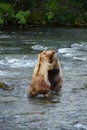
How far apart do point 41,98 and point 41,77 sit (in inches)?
19.8

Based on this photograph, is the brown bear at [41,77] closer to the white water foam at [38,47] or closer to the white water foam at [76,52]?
the white water foam at [76,52]

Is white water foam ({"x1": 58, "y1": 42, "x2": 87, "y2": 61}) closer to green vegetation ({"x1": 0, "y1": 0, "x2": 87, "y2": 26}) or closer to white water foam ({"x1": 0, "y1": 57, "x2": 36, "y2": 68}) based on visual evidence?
white water foam ({"x1": 0, "y1": 57, "x2": 36, "y2": 68})

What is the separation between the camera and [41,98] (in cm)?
1143

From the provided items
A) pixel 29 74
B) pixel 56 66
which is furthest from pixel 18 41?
pixel 56 66

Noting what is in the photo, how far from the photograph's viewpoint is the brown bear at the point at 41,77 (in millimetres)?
11227

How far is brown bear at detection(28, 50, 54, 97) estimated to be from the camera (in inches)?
442

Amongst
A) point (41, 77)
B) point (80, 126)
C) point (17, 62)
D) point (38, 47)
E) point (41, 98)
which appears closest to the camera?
point (80, 126)

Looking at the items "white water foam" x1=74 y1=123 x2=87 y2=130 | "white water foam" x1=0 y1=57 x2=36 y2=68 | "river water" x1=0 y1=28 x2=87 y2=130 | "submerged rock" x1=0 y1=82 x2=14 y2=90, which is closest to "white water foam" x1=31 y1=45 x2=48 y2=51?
"river water" x1=0 y1=28 x2=87 y2=130

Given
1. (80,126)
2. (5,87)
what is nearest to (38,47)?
(5,87)

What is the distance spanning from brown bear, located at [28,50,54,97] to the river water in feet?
0.67

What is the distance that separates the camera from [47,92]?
1134cm

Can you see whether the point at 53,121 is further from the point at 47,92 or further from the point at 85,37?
the point at 85,37

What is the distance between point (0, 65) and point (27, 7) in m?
17.9

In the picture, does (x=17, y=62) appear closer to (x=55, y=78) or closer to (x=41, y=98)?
(x=55, y=78)
